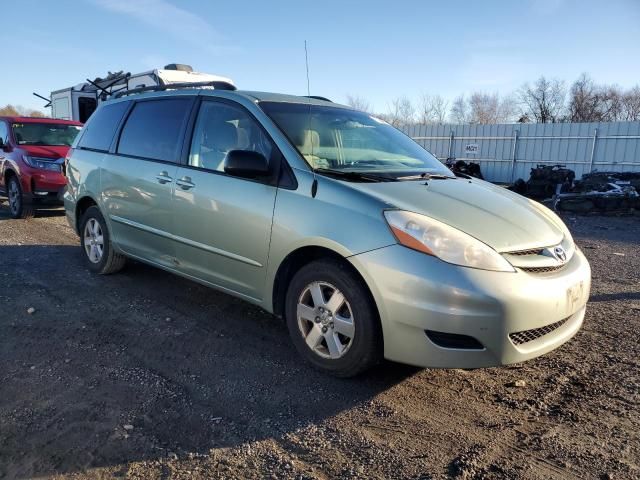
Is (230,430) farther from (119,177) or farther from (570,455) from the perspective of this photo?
(119,177)

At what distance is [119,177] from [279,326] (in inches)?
87.5

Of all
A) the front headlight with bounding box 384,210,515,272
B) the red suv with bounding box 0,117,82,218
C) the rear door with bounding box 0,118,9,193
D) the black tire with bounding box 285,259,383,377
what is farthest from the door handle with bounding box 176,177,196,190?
the rear door with bounding box 0,118,9,193

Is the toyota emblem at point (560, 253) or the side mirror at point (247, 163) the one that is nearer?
the toyota emblem at point (560, 253)

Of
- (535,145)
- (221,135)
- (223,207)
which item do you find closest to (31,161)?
(221,135)

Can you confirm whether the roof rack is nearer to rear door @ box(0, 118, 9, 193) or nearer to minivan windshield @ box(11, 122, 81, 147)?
minivan windshield @ box(11, 122, 81, 147)

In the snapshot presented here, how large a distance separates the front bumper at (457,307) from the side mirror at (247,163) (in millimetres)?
1010

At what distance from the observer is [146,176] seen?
4594 mm

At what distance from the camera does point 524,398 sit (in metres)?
3.11

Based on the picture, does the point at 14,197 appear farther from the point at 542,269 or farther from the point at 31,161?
the point at 542,269

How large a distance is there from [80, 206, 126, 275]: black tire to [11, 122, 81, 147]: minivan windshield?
520 centimetres

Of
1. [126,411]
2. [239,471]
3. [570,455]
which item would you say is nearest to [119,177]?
[126,411]

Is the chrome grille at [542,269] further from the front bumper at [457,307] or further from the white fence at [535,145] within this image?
the white fence at [535,145]

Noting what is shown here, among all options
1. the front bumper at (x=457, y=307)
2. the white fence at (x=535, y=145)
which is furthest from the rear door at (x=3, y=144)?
the white fence at (x=535, y=145)

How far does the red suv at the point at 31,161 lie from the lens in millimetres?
9125
